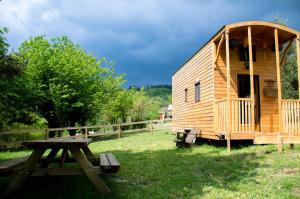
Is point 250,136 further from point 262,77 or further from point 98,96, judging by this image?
point 98,96

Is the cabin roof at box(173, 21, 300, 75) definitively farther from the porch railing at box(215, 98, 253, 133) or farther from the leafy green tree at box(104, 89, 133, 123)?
the leafy green tree at box(104, 89, 133, 123)

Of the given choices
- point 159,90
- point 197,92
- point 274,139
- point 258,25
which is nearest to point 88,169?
point 274,139

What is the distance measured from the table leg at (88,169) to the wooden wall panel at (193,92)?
6238mm

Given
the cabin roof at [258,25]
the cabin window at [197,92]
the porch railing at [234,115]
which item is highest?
the cabin roof at [258,25]

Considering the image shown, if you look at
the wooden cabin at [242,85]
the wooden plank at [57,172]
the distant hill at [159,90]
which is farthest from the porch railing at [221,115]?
the distant hill at [159,90]

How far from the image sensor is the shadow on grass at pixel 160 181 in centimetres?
389

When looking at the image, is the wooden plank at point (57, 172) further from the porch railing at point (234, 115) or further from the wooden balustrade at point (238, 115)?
A: the wooden balustrade at point (238, 115)

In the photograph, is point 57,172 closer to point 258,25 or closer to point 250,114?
point 250,114

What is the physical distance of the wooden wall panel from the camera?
9.61 meters

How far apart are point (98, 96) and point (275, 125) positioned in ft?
44.2

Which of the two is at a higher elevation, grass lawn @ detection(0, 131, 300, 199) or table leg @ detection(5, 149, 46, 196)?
table leg @ detection(5, 149, 46, 196)

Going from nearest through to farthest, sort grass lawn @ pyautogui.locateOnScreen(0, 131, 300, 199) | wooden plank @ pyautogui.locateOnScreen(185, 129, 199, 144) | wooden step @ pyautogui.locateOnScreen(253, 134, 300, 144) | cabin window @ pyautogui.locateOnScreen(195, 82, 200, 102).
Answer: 1. grass lawn @ pyautogui.locateOnScreen(0, 131, 300, 199)
2. wooden step @ pyautogui.locateOnScreen(253, 134, 300, 144)
3. wooden plank @ pyautogui.locateOnScreen(185, 129, 199, 144)
4. cabin window @ pyautogui.locateOnScreen(195, 82, 200, 102)

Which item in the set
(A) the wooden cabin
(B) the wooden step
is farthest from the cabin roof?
(B) the wooden step

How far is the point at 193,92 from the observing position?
11586 mm
